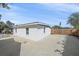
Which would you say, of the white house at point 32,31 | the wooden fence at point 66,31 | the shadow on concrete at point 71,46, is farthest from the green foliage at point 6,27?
the shadow on concrete at point 71,46

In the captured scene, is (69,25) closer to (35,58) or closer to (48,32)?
(48,32)

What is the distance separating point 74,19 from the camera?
3982mm

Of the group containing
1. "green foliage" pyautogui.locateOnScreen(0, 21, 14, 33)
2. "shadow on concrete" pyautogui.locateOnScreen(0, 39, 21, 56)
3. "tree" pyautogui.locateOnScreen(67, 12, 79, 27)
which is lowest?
"shadow on concrete" pyautogui.locateOnScreen(0, 39, 21, 56)

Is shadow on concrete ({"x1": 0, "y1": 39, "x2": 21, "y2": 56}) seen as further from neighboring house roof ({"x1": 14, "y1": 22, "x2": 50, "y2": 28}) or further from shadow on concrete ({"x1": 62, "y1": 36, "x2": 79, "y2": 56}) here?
shadow on concrete ({"x1": 62, "y1": 36, "x2": 79, "y2": 56})

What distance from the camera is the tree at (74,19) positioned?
3.95 metres

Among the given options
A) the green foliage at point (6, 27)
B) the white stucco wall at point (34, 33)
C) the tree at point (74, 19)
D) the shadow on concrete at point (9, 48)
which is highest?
the tree at point (74, 19)

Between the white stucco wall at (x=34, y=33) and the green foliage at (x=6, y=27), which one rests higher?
the green foliage at (x=6, y=27)

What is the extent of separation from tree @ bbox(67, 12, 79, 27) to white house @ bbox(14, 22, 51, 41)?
28 centimetres

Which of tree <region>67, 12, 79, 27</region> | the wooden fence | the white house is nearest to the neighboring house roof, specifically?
the white house

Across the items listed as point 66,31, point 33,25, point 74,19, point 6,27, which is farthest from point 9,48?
point 74,19

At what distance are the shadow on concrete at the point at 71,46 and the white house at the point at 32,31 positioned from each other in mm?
266

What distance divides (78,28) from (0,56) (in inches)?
38.9

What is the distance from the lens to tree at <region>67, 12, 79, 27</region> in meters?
3.95

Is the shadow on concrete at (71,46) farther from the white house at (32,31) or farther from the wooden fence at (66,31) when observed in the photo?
the white house at (32,31)
